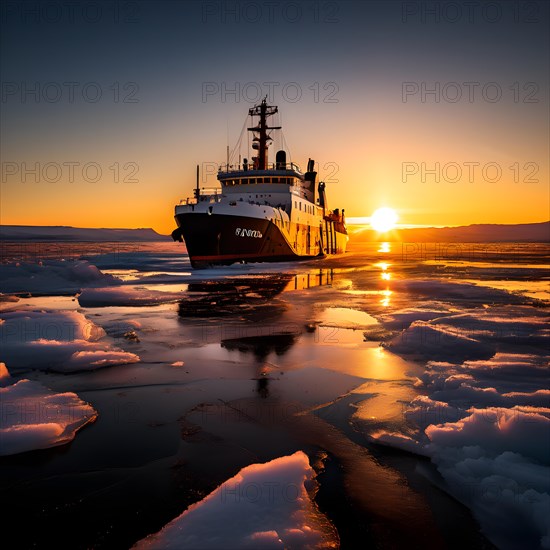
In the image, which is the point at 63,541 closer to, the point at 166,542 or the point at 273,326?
the point at 166,542

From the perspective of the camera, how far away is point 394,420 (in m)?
4.68

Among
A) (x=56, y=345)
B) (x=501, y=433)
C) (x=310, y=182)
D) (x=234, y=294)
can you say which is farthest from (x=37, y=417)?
(x=310, y=182)

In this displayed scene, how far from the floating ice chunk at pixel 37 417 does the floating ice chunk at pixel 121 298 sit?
9148 mm

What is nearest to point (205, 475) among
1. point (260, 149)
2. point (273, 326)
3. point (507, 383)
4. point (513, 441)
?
point (513, 441)

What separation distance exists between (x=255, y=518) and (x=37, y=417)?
9.57 ft

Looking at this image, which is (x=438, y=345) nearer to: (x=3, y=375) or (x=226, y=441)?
(x=226, y=441)

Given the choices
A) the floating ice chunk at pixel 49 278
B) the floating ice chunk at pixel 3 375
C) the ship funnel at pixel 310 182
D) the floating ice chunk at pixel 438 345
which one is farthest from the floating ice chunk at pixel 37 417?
the ship funnel at pixel 310 182

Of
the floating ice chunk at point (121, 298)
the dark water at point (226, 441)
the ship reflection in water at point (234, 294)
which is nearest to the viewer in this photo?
the dark water at point (226, 441)

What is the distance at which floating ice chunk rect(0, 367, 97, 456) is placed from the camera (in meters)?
4.07

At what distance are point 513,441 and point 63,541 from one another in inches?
153

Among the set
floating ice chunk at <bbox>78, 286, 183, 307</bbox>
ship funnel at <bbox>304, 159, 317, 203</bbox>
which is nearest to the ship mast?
ship funnel at <bbox>304, 159, 317, 203</bbox>

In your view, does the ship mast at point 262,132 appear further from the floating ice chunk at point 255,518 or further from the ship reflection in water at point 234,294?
the floating ice chunk at point 255,518

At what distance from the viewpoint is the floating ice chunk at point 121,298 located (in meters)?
14.4

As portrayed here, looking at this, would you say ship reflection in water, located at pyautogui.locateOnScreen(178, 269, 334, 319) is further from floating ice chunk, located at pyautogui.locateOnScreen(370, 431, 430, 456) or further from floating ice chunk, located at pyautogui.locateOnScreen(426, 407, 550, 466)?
floating ice chunk, located at pyautogui.locateOnScreen(426, 407, 550, 466)
